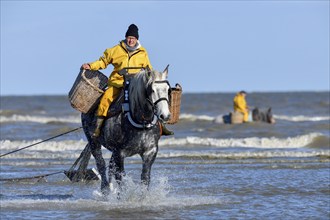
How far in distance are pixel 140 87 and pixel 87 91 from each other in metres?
1.41

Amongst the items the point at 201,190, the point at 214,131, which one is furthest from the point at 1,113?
the point at 201,190

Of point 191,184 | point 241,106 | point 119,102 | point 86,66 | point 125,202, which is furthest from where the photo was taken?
point 241,106

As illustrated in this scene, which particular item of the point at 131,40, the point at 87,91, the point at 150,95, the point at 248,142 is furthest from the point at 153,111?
the point at 248,142

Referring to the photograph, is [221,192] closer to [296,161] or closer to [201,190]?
[201,190]

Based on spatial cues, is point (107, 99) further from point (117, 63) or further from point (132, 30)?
point (132, 30)

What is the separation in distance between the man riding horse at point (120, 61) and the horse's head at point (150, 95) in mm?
568

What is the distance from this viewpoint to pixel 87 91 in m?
12.1

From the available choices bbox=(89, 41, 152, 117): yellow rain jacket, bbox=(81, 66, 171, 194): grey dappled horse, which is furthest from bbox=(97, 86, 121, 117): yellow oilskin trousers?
bbox=(81, 66, 171, 194): grey dappled horse

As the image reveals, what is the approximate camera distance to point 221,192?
13.8 metres

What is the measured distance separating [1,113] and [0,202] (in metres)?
46.9

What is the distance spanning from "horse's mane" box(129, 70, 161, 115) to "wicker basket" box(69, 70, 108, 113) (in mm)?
996

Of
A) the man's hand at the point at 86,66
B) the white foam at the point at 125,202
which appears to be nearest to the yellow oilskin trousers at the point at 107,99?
the man's hand at the point at 86,66

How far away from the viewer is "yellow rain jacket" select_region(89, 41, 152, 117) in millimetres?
11727

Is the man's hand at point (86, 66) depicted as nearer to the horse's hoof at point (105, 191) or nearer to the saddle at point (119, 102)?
the saddle at point (119, 102)
